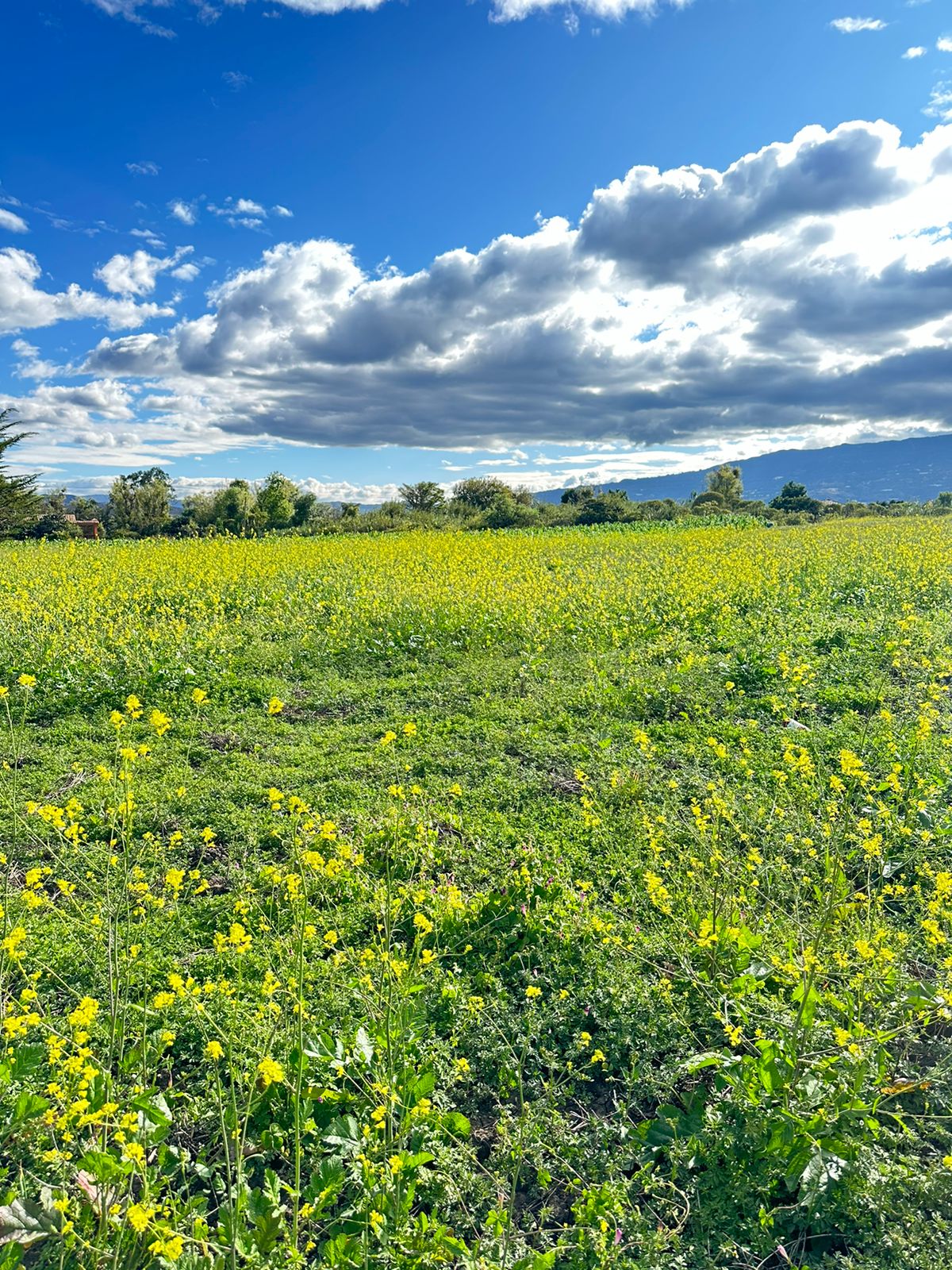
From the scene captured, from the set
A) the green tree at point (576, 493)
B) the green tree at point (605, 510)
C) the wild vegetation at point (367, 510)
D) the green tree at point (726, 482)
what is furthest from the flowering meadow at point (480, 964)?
the green tree at point (726, 482)

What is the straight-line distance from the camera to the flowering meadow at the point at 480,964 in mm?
2277

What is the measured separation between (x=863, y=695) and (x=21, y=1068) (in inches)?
289

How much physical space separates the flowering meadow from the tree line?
2940cm

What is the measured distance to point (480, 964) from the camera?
12.1ft

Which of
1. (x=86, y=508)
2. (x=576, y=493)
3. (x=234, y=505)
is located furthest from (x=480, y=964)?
(x=86, y=508)

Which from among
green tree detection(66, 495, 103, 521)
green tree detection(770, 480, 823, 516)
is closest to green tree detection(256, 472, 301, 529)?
green tree detection(66, 495, 103, 521)

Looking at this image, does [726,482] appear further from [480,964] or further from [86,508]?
[480,964]

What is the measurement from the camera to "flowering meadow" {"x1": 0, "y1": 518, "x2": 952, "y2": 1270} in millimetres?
2277

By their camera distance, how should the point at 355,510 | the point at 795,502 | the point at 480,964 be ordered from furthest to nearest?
1. the point at 795,502
2. the point at 355,510
3. the point at 480,964

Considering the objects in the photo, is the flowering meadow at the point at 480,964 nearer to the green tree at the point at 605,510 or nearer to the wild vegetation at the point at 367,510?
the wild vegetation at the point at 367,510

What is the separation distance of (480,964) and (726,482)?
243ft

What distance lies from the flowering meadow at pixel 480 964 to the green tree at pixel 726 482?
64.0 m

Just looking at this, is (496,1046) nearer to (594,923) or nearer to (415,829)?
(594,923)

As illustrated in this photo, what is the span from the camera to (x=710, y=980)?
3268 mm
